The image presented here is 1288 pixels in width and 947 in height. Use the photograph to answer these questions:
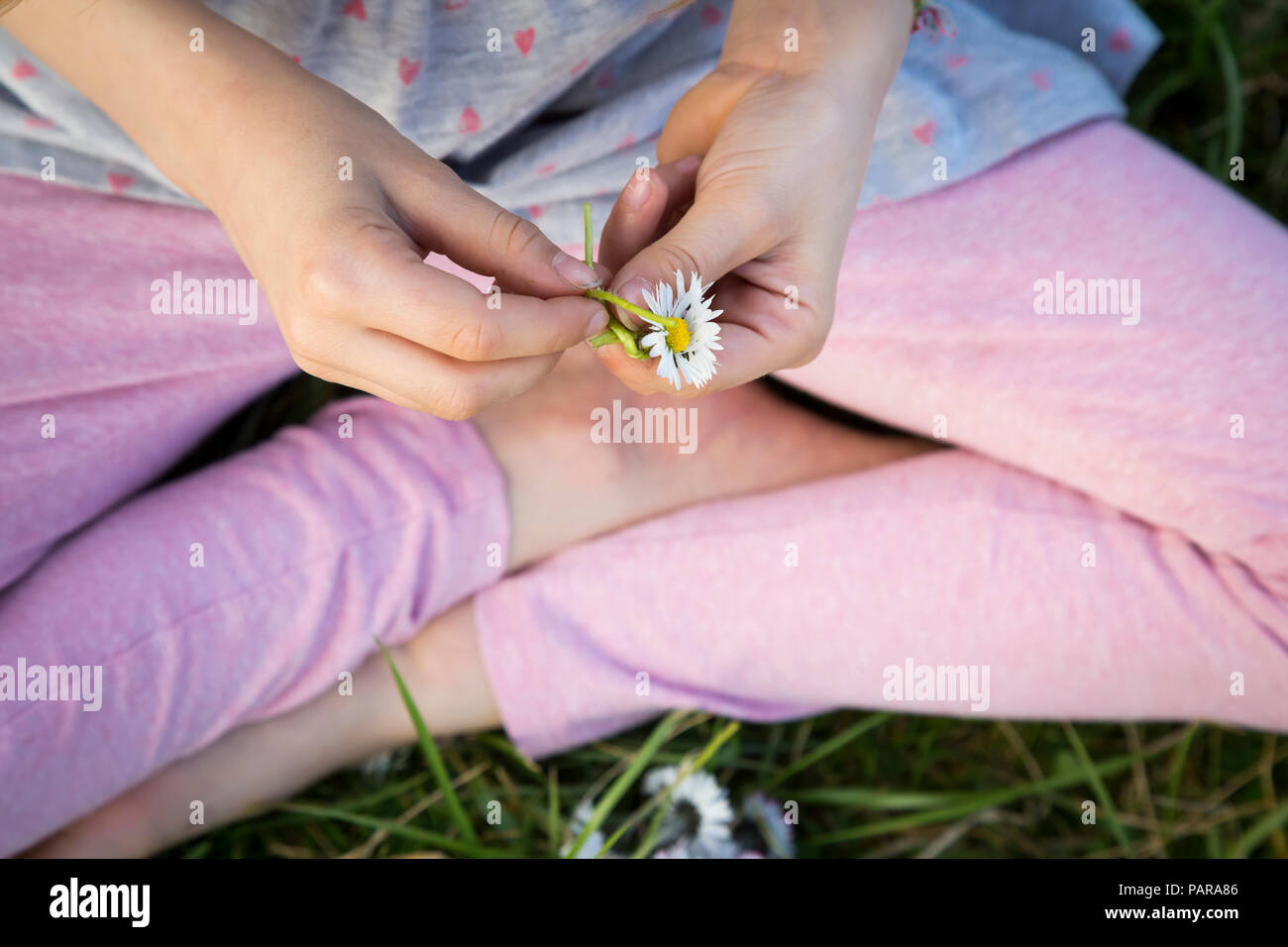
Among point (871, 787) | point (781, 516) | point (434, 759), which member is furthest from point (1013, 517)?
point (434, 759)

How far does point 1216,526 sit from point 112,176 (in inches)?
37.2

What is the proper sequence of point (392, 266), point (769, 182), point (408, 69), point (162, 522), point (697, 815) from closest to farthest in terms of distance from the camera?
1. point (392, 266)
2. point (769, 182)
3. point (408, 69)
4. point (162, 522)
5. point (697, 815)

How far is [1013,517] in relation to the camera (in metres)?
0.81

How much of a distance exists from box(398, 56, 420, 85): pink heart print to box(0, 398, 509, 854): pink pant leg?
1.00ft

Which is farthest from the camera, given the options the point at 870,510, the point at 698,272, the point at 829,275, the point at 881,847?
the point at 881,847

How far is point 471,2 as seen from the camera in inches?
25.5

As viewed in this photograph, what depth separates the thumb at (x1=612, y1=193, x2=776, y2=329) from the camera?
482 millimetres

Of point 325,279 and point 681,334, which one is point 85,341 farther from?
point 681,334

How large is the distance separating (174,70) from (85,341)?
30cm

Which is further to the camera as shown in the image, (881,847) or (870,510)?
(881,847)

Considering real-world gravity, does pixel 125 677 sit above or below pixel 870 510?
below
